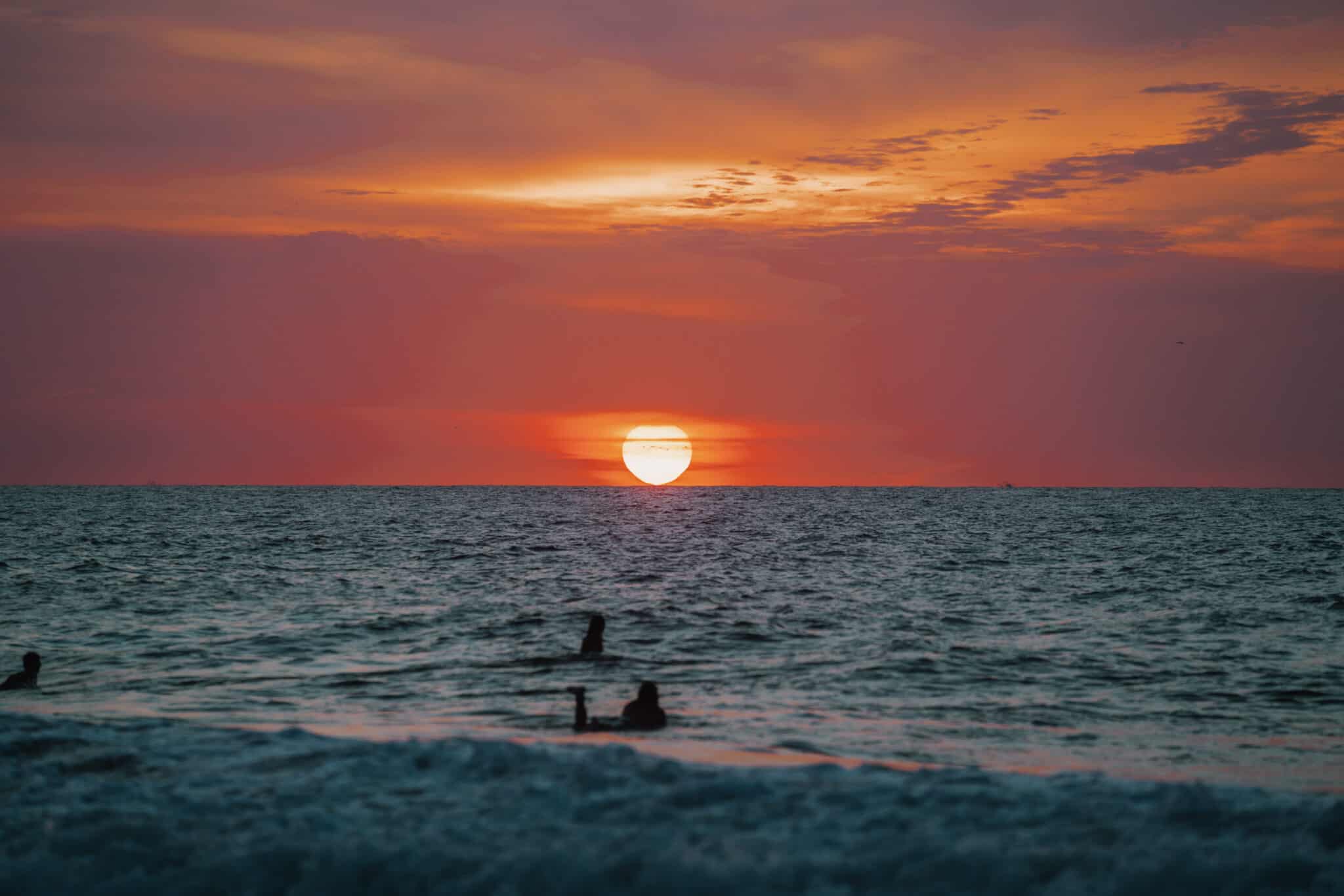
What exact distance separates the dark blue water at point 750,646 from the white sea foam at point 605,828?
228 cm

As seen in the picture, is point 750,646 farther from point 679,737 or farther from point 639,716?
point 679,737

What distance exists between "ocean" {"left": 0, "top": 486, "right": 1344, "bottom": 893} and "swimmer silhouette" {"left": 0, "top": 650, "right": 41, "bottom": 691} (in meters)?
0.72

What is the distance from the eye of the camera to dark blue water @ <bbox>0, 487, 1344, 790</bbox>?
17797 mm

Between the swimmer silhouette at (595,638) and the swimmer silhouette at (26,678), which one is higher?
the swimmer silhouette at (595,638)

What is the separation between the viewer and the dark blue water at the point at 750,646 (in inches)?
701

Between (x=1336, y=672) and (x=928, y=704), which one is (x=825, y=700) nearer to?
(x=928, y=704)

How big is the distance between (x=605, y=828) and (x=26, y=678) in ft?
48.3

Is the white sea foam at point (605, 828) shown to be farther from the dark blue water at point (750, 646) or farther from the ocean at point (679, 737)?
the dark blue water at point (750, 646)

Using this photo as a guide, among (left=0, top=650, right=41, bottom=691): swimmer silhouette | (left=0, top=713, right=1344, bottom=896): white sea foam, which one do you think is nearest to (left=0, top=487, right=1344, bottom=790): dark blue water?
(left=0, top=650, right=41, bottom=691): swimmer silhouette

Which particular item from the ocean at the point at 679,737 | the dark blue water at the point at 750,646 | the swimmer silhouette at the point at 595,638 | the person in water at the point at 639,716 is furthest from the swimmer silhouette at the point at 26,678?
the person in water at the point at 639,716

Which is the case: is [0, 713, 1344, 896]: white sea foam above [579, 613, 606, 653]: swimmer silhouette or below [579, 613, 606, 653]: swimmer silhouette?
below

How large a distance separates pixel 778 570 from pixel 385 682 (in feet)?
98.2

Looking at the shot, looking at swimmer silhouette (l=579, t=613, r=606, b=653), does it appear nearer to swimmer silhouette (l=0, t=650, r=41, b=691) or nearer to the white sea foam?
the white sea foam

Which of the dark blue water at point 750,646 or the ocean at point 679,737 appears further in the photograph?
the dark blue water at point 750,646
